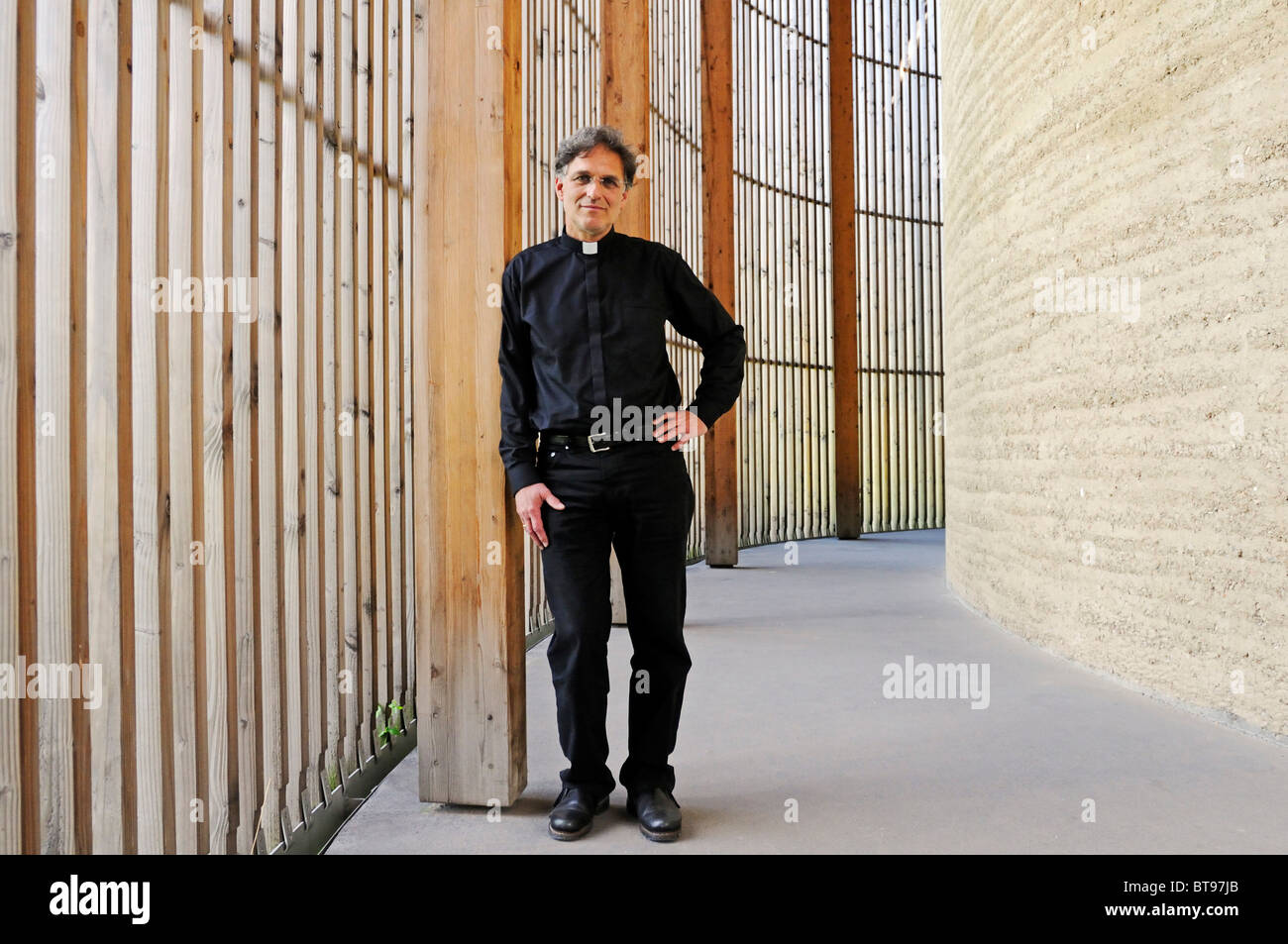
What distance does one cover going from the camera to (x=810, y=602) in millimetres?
7070

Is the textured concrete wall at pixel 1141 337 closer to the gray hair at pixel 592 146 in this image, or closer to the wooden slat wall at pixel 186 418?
the gray hair at pixel 592 146

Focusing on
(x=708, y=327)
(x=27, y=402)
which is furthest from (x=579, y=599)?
(x=27, y=402)

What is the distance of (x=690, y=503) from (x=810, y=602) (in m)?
4.46

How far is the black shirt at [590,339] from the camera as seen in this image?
2.66m

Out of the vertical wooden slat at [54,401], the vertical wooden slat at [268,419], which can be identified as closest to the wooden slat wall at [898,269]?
the vertical wooden slat at [268,419]

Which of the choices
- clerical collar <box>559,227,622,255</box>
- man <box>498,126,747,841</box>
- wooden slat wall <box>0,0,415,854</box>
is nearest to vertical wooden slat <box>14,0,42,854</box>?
wooden slat wall <box>0,0,415,854</box>

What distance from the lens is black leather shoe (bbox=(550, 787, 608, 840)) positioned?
264 cm

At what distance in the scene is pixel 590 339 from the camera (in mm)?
2672

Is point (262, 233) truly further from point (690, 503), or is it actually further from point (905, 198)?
point (905, 198)

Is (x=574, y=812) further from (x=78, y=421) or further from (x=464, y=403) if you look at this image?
(x=78, y=421)

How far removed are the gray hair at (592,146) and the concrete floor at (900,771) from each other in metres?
1.72
